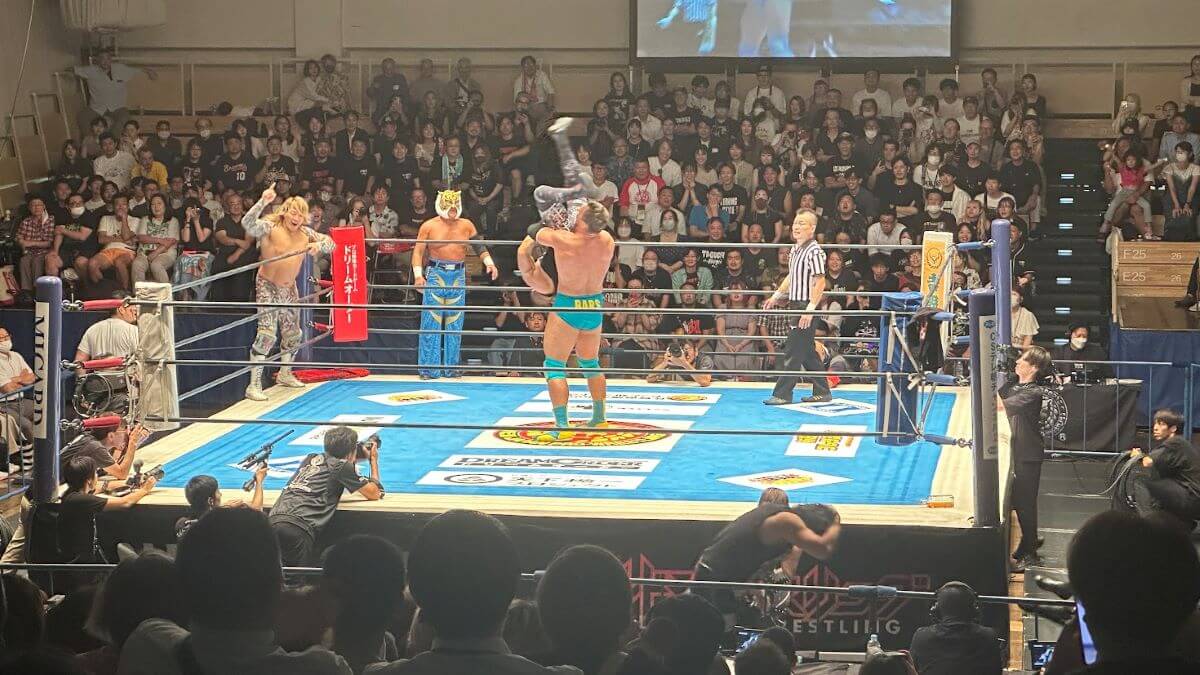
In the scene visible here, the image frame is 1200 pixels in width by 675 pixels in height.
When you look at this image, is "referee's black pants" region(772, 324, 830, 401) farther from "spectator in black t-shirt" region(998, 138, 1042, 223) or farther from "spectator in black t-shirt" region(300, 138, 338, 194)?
"spectator in black t-shirt" region(300, 138, 338, 194)

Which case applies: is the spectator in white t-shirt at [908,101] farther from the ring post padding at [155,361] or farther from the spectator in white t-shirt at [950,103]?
the ring post padding at [155,361]

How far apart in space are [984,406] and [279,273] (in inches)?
188

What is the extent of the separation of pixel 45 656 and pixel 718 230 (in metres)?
10.3

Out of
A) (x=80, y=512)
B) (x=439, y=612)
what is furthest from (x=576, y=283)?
(x=439, y=612)

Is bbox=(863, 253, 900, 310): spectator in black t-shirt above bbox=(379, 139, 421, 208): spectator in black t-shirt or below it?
below

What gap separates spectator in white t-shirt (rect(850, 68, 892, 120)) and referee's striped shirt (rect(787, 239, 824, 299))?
234 inches

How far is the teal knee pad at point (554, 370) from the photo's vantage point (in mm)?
6860

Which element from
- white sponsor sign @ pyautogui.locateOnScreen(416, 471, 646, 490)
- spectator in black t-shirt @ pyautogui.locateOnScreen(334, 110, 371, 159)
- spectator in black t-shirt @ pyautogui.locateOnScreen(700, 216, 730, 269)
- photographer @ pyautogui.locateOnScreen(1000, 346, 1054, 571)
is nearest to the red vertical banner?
white sponsor sign @ pyautogui.locateOnScreen(416, 471, 646, 490)

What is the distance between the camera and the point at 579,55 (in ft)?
50.6

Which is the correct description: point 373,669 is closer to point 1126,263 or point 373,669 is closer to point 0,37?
point 1126,263

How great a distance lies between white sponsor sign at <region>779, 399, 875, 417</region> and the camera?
8.30 meters

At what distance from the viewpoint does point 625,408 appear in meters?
8.51

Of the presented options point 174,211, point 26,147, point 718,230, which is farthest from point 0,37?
point 718,230

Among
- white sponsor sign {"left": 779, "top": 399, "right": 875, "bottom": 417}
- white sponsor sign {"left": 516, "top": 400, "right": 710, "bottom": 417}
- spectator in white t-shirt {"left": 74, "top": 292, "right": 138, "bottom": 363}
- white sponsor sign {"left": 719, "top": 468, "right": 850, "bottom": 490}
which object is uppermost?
spectator in white t-shirt {"left": 74, "top": 292, "right": 138, "bottom": 363}
